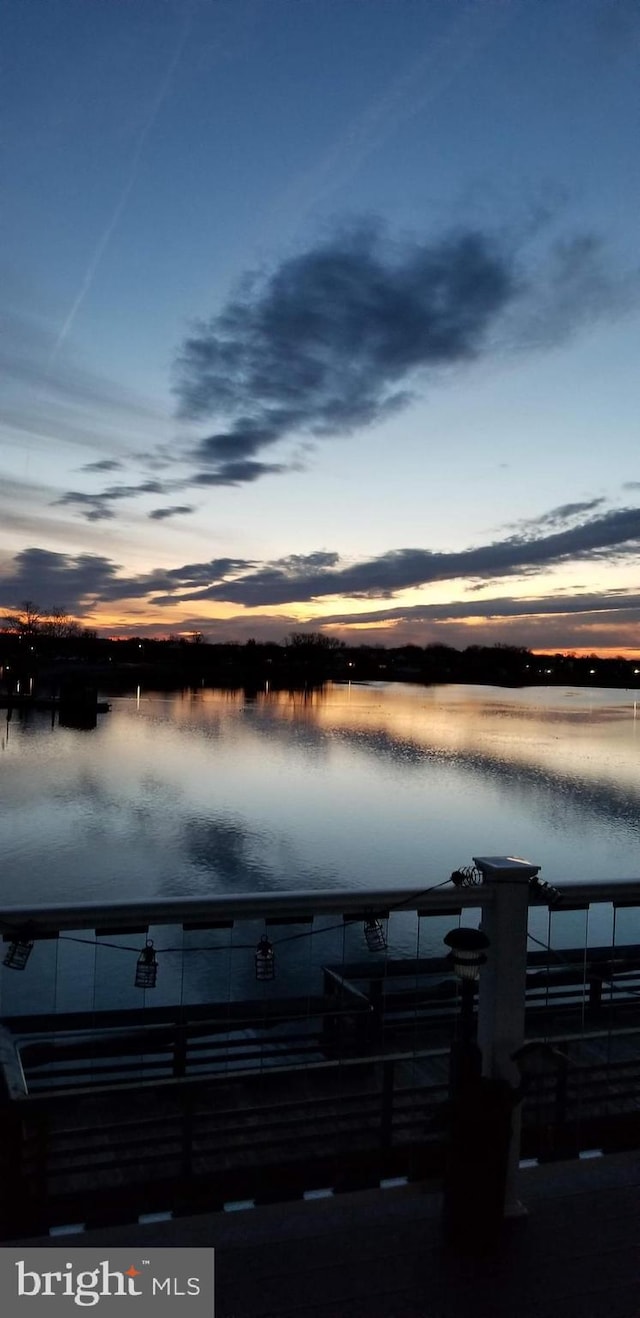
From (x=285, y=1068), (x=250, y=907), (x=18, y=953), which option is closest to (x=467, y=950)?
(x=250, y=907)

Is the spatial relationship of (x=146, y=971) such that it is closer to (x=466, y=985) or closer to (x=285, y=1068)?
(x=285, y=1068)

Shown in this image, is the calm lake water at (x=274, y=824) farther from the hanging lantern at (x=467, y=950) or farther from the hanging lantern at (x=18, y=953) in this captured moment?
the hanging lantern at (x=467, y=950)

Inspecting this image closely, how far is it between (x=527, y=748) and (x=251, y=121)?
50128 millimetres

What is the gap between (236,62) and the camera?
2152 cm

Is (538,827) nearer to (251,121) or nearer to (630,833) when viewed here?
(630,833)

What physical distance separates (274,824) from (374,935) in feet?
103

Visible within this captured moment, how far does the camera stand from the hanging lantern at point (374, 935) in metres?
3.38

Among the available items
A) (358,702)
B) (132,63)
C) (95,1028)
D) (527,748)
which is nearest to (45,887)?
(95,1028)

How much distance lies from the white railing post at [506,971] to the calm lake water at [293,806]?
65.0 ft

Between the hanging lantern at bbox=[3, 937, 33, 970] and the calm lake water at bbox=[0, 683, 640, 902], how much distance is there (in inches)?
780

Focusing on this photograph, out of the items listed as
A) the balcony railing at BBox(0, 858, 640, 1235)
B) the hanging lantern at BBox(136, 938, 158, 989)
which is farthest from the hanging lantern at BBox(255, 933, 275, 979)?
the hanging lantern at BBox(136, 938, 158, 989)

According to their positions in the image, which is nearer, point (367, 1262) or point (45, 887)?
point (367, 1262)

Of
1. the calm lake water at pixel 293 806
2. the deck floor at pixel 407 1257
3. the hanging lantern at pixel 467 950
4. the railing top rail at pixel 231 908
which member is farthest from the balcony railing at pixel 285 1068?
the calm lake water at pixel 293 806
